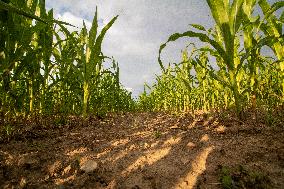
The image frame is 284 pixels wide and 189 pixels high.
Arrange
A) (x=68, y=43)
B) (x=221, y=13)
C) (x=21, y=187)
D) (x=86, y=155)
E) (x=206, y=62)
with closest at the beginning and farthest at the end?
(x=21, y=187) → (x=86, y=155) → (x=221, y=13) → (x=68, y=43) → (x=206, y=62)

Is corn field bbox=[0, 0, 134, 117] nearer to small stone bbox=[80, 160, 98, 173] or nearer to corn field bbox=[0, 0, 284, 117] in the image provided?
corn field bbox=[0, 0, 284, 117]

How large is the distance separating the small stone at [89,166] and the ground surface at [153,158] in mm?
34

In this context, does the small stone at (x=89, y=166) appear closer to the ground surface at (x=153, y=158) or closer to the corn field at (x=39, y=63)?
the ground surface at (x=153, y=158)

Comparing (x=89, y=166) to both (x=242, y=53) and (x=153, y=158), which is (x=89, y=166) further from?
(x=242, y=53)

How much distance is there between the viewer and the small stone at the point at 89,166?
1.87 meters

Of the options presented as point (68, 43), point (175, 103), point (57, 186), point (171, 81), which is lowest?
point (57, 186)

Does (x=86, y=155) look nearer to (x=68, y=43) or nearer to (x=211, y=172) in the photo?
(x=211, y=172)

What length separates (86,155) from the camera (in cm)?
217

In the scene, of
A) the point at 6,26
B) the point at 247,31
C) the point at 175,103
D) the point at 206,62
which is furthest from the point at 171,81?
the point at 6,26

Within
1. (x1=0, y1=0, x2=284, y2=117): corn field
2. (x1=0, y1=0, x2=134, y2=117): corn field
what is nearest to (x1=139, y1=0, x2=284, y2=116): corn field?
(x1=0, y1=0, x2=284, y2=117): corn field

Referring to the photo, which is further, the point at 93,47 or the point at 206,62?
the point at 206,62

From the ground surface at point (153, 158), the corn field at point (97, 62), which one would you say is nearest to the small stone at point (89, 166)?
the ground surface at point (153, 158)

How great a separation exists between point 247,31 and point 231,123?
103cm

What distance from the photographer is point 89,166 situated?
1.90 meters
